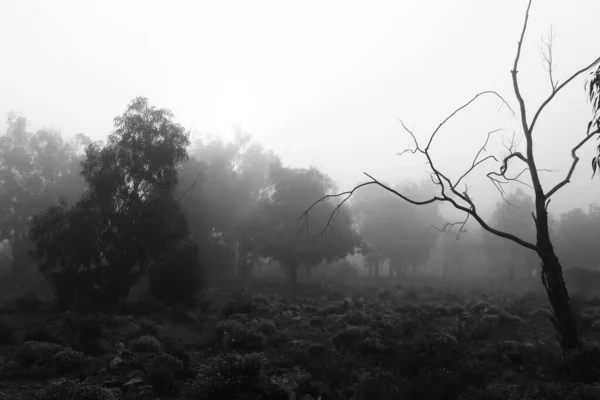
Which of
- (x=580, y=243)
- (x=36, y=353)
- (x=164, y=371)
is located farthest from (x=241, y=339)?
(x=580, y=243)

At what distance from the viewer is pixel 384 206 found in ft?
187

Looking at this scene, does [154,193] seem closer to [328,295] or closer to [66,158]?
[328,295]

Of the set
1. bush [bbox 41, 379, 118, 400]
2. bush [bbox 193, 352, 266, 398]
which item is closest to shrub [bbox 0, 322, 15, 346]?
bush [bbox 41, 379, 118, 400]

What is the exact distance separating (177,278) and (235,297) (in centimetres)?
388

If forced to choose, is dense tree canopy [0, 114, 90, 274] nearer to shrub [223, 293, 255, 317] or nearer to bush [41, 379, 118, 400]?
shrub [223, 293, 255, 317]

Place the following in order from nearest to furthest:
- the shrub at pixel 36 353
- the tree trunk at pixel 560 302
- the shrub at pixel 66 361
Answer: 1. the shrub at pixel 66 361
2. the tree trunk at pixel 560 302
3. the shrub at pixel 36 353

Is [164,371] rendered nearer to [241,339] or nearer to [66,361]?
[66,361]

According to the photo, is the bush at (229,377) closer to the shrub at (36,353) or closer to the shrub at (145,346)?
the shrub at (145,346)

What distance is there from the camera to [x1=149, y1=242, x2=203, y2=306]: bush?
2252cm

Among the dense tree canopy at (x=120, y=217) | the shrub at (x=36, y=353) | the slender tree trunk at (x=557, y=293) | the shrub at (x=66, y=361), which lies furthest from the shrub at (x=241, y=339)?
the dense tree canopy at (x=120, y=217)

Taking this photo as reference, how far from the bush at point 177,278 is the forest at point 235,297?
0.10m

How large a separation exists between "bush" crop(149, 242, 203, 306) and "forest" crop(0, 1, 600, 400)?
0.10 m

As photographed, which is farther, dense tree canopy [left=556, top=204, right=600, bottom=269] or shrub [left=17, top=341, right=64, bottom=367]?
dense tree canopy [left=556, top=204, right=600, bottom=269]

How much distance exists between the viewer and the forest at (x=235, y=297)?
841 cm
